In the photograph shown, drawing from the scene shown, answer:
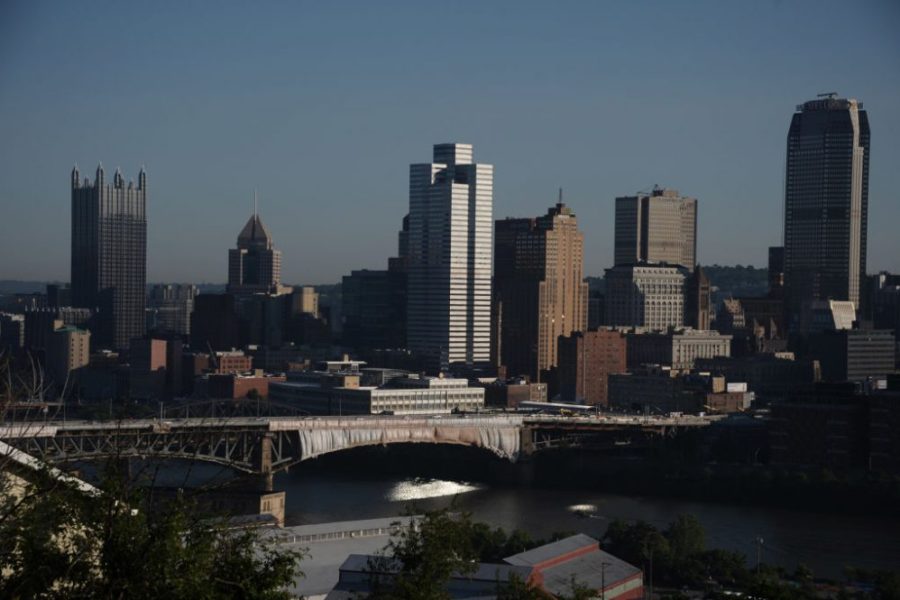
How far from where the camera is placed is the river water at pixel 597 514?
31.3 m

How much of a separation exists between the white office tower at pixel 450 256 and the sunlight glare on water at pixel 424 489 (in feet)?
120

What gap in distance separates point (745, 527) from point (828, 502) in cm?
485

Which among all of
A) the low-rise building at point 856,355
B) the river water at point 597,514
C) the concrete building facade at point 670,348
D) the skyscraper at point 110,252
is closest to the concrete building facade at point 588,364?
the concrete building facade at point 670,348

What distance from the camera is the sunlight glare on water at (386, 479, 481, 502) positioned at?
Answer: 39737 mm

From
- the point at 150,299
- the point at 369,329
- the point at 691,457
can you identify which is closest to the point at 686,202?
the point at 369,329

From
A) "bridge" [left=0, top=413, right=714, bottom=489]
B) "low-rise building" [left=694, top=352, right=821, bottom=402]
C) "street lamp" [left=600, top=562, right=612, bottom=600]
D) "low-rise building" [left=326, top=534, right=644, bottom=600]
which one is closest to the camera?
"low-rise building" [left=326, top=534, right=644, bottom=600]

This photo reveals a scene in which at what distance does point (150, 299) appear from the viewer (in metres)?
138

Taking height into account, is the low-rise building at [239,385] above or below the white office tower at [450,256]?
below

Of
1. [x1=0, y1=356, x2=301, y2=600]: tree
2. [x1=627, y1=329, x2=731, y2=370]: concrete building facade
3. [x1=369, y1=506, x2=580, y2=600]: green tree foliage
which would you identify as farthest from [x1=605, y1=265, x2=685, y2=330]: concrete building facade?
[x1=0, y1=356, x2=301, y2=600]: tree

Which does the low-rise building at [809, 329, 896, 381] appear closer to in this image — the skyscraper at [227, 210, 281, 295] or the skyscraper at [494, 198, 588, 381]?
the skyscraper at [494, 198, 588, 381]

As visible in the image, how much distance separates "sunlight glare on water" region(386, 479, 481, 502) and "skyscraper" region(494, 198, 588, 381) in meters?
32.0

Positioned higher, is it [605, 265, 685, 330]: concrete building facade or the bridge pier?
[605, 265, 685, 330]: concrete building facade

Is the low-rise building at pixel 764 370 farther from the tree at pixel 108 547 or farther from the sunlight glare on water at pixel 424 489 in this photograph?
the tree at pixel 108 547

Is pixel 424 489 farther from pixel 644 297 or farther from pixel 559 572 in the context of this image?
pixel 644 297
